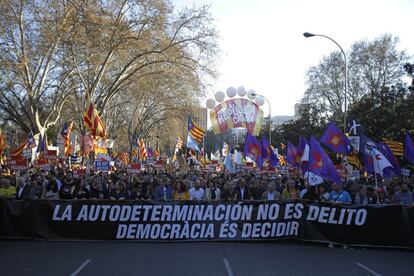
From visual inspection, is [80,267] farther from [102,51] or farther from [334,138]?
[102,51]

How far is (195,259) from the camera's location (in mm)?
10188

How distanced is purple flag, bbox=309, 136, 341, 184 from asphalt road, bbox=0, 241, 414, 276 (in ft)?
8.23

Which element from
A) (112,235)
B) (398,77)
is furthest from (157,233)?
(398,77)

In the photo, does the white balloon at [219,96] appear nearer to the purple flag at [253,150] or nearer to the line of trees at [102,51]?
the line of trees at [102,51]

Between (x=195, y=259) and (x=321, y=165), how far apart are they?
562 centimetres

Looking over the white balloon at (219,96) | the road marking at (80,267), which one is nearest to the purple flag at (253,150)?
the white balloon at (219,96)

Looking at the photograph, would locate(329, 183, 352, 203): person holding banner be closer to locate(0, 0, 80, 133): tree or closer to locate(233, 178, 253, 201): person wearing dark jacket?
locate(233, 178, 253, 201): person wearing dark jacket

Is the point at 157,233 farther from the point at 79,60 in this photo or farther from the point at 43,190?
the point at 79,60

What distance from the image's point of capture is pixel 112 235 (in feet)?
40.8

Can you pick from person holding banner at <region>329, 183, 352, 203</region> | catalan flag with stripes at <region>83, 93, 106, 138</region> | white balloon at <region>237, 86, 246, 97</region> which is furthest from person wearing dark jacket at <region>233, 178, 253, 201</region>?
white balloon at <region>237, 86, 246, 97</region>

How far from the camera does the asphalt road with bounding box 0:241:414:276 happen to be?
9062 mm

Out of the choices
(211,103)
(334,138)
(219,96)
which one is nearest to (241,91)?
(219,96)

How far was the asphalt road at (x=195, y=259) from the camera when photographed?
9.06 metres

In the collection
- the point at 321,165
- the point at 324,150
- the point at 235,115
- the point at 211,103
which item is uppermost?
the point at 211,103
